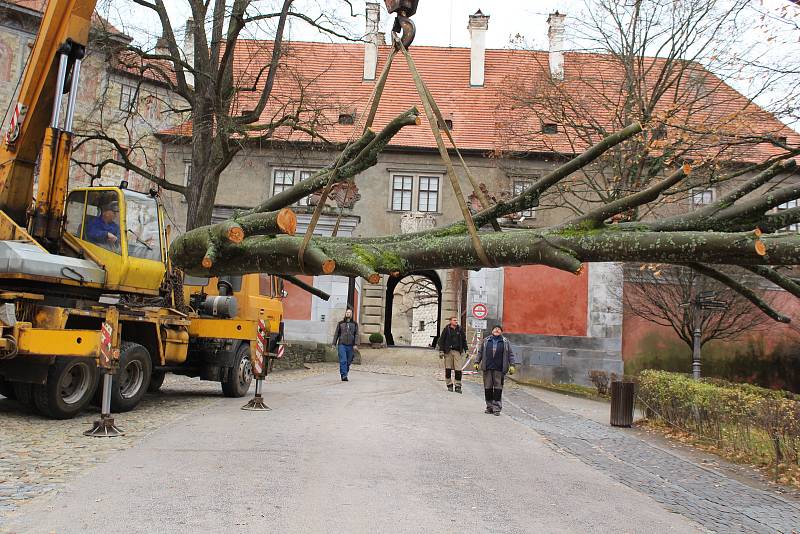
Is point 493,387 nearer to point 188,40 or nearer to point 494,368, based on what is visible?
point 494,368

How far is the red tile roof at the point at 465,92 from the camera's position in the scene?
2027 centimetres

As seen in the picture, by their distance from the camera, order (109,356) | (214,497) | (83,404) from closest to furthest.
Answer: (214,497) → (109,356) → (83,404)

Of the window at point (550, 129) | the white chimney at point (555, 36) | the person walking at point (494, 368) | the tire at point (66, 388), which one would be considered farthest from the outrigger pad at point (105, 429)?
the white chimney at point (555, 36)

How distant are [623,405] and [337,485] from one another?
8526mm

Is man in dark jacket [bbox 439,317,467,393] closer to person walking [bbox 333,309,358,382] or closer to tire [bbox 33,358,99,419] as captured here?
person walking [bbox 333,309,358,382]

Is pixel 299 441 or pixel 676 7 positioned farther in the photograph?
pixel 676 7

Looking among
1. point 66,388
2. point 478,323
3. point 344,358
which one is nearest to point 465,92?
point 478,323

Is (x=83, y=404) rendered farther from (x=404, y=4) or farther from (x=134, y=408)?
(x=404, y=4)

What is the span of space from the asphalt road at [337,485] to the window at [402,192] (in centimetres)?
2318

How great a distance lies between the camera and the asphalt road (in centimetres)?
535

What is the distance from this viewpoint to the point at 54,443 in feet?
27.1

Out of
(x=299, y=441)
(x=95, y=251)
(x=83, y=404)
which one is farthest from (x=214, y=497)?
(x=95, y=251)

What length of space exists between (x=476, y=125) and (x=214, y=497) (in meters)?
30.6

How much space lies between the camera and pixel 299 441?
877 centimetres
